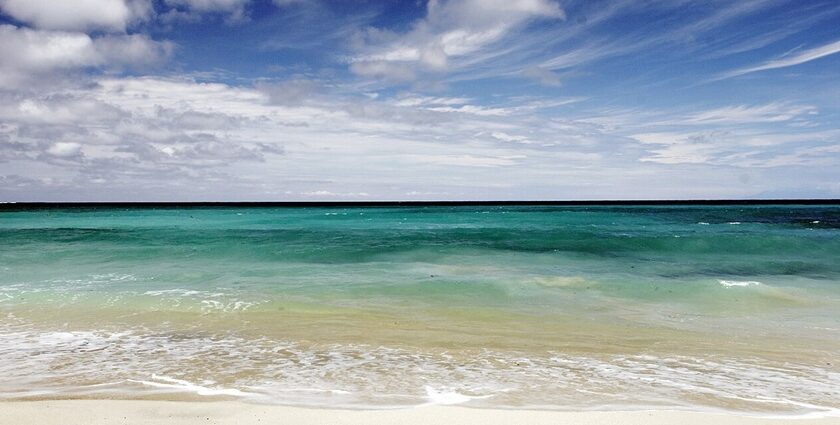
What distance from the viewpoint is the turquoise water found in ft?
18.6

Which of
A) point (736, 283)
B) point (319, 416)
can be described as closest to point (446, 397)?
point (319, 416)

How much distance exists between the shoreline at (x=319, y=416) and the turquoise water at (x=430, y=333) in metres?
0.30

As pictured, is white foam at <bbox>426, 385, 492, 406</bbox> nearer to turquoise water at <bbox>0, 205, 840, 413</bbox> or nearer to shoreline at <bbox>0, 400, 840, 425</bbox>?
turquoise water at <bbox>0, 205, 840, 413</bbox>

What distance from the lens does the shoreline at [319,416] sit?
4664 mm

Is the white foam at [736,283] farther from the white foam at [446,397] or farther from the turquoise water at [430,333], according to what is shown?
the white foam at [446,397]

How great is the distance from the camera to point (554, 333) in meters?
8.68

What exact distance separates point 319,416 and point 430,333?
3.90 metres

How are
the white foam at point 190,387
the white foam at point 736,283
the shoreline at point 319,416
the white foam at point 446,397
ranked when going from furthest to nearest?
the white foam at point 736,283
the white foam at point 190,387
the white foam at point 446,397
the shoreline at point 319,416

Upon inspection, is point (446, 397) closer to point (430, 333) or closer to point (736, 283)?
point (430, 333)

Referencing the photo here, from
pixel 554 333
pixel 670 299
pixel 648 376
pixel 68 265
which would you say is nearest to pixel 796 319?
pixel 670 299

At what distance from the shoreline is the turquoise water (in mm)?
297

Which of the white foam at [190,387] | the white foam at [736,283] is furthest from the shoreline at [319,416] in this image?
the white foam at [736,283]

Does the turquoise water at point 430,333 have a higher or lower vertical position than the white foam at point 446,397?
lower

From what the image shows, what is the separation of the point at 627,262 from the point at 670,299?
786cm
